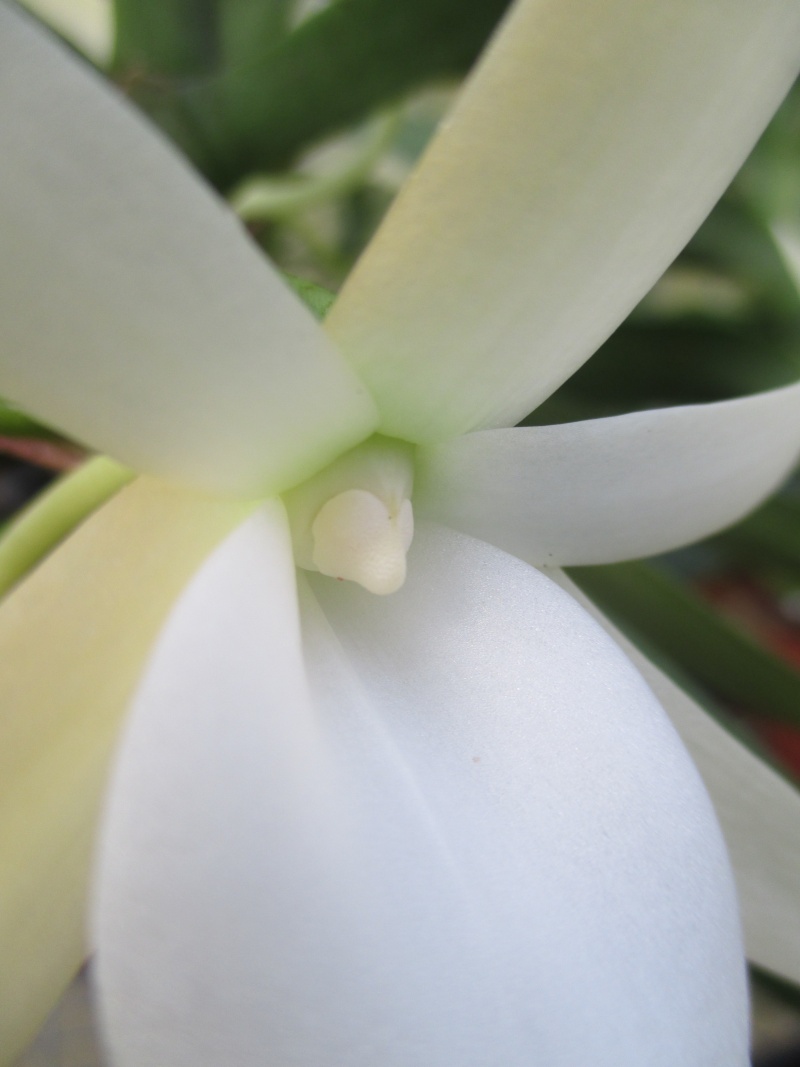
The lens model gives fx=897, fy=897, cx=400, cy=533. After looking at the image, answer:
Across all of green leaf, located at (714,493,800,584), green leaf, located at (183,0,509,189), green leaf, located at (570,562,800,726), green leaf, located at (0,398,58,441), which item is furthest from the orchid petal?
green leaf, located at (714,493,800,584)

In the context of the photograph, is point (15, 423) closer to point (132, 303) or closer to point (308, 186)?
point (132, 303)

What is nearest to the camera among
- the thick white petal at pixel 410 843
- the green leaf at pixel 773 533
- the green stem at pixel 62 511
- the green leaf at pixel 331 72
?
the thick white petal at pixel 410 843

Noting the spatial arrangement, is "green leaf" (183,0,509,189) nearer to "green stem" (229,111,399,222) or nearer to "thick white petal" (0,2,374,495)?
"green stem" (229,111,399,222)

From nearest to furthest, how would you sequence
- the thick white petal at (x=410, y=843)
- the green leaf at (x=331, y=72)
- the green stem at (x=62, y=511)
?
the thick white petal at (x=410, y=843)
the green stem at (x=62, y=511)
the green leaf at (x=331, y=72)

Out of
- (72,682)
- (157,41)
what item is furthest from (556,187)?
(157,41)

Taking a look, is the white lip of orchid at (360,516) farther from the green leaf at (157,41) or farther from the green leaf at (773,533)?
the green leaf at (773,533)

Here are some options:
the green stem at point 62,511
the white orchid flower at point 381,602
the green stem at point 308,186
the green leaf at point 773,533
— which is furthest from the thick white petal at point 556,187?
the green leaf at point 773,533

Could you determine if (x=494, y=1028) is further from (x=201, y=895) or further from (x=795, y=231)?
(x=795, y=231)
